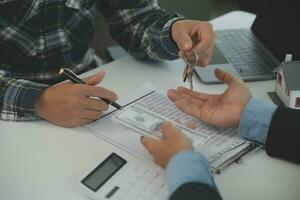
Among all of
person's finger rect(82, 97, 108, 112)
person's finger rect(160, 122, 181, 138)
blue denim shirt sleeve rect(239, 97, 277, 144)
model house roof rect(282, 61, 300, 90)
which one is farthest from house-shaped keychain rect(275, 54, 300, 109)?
person's finger rect(82, 97, 108, 112)

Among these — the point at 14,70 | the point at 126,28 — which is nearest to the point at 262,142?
the point at 126,28

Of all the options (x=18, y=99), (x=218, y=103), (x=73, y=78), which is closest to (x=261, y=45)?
(x=218, y=103)

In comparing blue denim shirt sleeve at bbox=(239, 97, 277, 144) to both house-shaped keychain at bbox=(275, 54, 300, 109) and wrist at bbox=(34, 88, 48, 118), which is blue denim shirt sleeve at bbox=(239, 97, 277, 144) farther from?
wrist at bbox=(34, 88, 48, 118)

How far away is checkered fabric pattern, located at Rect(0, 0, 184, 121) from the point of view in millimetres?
1170

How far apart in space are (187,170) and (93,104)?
1.03 feet

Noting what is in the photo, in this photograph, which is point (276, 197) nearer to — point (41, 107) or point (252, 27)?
point (41, 107)

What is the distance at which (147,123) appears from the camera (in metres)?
0.85

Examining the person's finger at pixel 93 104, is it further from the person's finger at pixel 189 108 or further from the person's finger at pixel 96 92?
the person's finger at pixel 189 108

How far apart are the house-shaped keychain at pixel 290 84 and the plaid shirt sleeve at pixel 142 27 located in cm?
30

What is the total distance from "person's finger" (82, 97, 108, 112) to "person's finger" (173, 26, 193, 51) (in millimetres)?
247

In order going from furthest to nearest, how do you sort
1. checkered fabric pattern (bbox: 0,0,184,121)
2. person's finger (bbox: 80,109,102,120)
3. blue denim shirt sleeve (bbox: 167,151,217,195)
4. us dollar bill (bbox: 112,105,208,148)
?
checkered fabric pattern (bbox: 0,0,184,121) < person's finger (bbox: 80,109,102,120) < us dollar bill (bbox: 112,105,208,148) < blue denim shirt sleeve (bbox: 167,151,217,195)

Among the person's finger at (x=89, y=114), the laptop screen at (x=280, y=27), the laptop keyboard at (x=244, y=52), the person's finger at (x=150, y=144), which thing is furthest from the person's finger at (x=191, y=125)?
the laptop screen at (x=280, y=27)

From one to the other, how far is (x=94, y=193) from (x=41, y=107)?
0.31 meters

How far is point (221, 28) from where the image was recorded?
1452 millimetres
